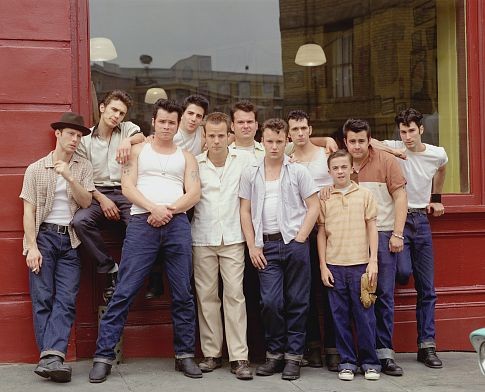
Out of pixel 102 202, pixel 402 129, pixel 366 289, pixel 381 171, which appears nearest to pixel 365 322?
pixel 366 289

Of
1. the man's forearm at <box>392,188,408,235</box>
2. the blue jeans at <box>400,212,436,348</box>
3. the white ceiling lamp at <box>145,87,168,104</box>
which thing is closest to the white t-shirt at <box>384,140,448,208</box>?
the blue jeans at <box>400,212,436,348</box>

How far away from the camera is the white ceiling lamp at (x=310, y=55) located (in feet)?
27.8

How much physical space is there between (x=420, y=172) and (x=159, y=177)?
2467mm

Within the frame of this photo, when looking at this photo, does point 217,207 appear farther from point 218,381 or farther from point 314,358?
point 314,358

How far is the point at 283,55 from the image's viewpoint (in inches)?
333

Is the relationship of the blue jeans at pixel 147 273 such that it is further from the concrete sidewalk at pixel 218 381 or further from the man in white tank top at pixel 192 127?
the man in white tank top at pixel 192 127

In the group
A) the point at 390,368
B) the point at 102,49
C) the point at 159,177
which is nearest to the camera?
the point at 159,177

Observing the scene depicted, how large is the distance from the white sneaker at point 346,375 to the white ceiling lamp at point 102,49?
3569 mm

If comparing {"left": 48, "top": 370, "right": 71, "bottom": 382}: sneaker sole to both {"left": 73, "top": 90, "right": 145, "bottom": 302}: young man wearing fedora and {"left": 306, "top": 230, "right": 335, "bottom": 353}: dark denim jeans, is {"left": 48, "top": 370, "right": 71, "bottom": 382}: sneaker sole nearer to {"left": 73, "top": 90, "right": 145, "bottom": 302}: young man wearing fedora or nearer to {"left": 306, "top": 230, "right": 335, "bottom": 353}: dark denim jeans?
{"left": 73, "top": 90, "right": 145, "bottom": 302}: young man wearing fedora

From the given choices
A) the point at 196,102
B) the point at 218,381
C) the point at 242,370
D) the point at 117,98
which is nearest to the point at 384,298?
the point at 242,370

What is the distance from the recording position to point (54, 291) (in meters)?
6.50

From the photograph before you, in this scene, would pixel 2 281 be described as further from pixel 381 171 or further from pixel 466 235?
pixel 466 235

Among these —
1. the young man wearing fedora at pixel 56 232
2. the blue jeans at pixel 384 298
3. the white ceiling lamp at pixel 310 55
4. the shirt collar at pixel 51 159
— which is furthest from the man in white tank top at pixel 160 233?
the white ceiling lamp at pixel 310 55

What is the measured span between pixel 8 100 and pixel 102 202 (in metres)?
1.20
